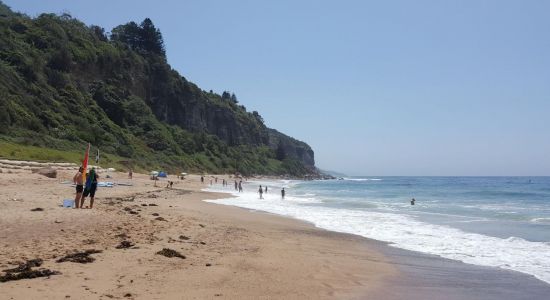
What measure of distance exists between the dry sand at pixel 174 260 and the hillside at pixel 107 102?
95.4 feet

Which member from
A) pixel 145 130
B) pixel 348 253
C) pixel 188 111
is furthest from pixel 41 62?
pixel 348 253

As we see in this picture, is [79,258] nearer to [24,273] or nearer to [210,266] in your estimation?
[24,273]

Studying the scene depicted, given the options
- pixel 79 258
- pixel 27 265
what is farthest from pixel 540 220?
pixel 27 265

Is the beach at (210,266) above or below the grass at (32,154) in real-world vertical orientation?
below

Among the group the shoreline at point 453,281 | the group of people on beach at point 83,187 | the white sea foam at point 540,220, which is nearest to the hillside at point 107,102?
the group of people on beach at point 83,187

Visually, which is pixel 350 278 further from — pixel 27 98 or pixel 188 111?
pixel 188 111

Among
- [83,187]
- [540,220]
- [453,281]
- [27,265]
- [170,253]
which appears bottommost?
[453,281]

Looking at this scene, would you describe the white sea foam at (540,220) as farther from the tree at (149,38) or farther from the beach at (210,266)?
the tree at (149,38)

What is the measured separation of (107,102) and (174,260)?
7529 cm

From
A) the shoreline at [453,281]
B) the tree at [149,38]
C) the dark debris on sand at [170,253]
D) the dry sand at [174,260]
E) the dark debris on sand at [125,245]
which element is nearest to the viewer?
the dry sand at [174,260]

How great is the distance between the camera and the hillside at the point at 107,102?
185 feet

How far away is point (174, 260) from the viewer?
29.6ft

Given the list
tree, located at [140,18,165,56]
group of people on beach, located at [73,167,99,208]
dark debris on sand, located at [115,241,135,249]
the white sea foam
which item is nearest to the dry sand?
dark debris on sand, located at [115,241,135,249]

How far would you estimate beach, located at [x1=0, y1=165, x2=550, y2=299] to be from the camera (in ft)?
23.3
